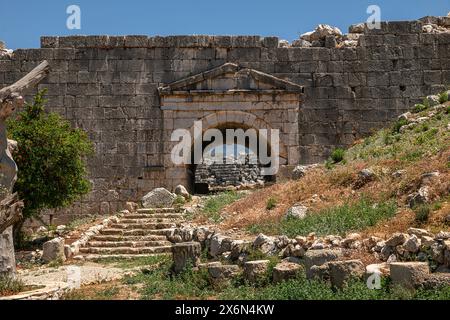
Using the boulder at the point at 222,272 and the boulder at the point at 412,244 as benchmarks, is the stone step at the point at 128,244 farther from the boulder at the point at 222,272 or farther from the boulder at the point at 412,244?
the boulder at the point at 412,244

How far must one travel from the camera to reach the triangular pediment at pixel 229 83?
17453 millimetres

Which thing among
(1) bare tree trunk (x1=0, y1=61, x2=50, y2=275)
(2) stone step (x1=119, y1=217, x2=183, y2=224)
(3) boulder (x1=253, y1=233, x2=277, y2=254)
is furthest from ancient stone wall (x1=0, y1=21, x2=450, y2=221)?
(3) boulder (x1=253, y1=233, x2=277, y2=254)

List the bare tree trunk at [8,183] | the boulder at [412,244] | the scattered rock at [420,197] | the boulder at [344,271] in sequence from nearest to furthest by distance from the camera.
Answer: the boulder at [344,271] → the boulder at [412,244] → the bare tree trunk at [8,183] → the scattered rock at [420,197]

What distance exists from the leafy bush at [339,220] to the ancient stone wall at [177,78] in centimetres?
746

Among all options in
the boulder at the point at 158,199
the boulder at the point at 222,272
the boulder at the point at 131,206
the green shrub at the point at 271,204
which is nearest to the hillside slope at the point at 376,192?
the green shrub at the point at 271,204

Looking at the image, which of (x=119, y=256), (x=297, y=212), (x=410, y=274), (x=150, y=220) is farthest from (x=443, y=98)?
(x=410, y=274)

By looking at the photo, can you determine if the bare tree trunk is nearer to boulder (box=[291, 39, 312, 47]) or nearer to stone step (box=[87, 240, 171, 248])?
stone step (box=[87, 240, 171, 248])

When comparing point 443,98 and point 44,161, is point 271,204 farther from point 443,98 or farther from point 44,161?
point 443,98

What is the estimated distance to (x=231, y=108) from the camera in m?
17.5

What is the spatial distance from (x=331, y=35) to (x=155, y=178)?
6.92 meters

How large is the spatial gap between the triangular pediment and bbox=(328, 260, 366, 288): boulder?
10.9 m

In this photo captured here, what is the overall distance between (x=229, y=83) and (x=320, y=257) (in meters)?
10.5

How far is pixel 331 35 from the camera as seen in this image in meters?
18.3
